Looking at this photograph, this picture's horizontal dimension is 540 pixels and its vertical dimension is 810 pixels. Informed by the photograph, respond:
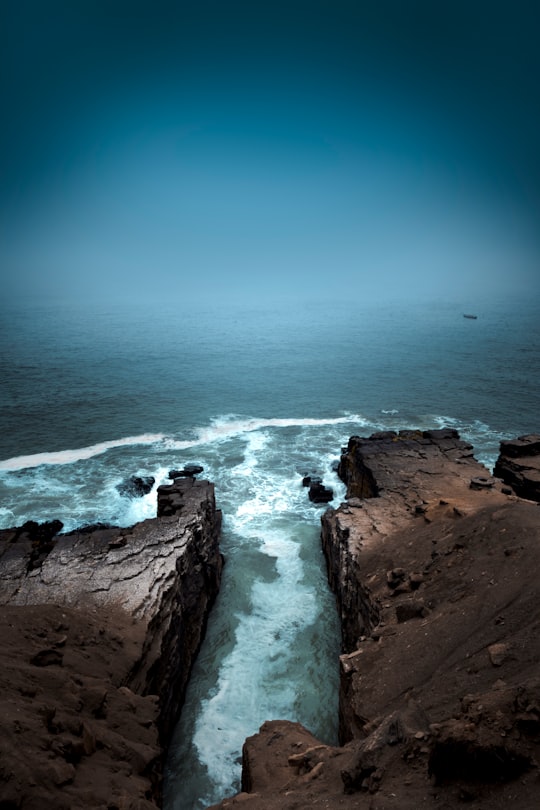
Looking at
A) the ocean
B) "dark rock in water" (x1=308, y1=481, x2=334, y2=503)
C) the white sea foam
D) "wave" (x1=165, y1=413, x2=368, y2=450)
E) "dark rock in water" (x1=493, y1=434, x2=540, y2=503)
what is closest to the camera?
the white sea foam

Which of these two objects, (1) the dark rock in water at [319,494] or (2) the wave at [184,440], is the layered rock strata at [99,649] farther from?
(2) the wave at [184,440]

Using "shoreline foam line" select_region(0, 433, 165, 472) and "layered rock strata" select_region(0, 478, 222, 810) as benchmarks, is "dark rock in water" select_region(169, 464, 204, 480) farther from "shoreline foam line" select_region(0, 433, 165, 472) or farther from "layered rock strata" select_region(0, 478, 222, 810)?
"layered rock strata" select_region(0, 478, 222, 810)

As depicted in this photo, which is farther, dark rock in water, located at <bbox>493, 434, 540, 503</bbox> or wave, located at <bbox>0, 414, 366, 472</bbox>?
wave, located at <bbox>0, 414, 366, 472</bbox>

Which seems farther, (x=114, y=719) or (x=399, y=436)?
(x=399, y=436)

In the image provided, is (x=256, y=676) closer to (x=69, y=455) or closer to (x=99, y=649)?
(x=99, y=649)

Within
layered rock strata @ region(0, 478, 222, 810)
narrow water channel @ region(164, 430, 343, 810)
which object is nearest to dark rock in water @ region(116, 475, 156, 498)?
narrow water channel @ region(164, 430, 343, 810)

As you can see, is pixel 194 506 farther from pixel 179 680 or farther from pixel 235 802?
pixel 235 802

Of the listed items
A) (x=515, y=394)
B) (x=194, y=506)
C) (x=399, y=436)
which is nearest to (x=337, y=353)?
(x=515, y=394)
